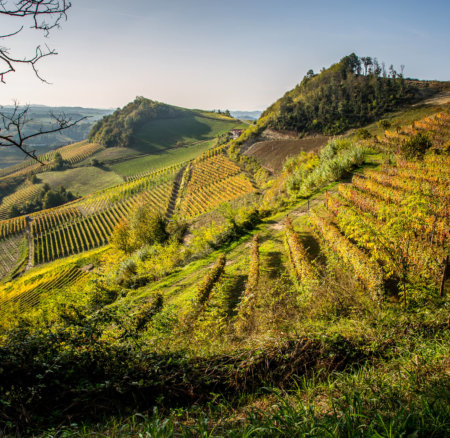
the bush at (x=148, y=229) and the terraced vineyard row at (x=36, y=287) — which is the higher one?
the bush at (x=148, y=229)

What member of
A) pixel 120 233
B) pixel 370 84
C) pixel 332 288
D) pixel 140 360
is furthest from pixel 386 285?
pixel 370 84

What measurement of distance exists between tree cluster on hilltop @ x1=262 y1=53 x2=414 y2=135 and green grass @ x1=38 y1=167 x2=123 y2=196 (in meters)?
77.6

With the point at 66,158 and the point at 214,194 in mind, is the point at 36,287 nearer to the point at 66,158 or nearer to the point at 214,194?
the point at 214,194

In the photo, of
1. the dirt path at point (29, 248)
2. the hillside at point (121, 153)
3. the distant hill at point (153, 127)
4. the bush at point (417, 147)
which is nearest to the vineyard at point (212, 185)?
the bush at point (417, 147)

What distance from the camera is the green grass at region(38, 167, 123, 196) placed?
104812 millimetres

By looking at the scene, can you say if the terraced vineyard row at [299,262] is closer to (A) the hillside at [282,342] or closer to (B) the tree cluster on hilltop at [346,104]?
(A) the hillside at [282,342]

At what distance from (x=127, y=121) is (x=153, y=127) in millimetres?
17777

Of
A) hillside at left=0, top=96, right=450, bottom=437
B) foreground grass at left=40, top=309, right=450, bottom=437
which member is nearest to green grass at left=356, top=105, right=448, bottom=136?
hillside at left=0, top=96, right=450, bottom=437

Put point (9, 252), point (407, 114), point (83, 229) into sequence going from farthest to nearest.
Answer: point (83, 229), point (407, 114), point (9, 252)

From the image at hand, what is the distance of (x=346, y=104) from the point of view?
76.2m

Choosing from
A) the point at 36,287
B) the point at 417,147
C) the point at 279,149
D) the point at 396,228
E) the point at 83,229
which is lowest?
the point at 36,287

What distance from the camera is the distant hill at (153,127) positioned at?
14700cm

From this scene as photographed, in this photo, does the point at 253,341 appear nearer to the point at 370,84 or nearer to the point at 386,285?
the point at 386,285

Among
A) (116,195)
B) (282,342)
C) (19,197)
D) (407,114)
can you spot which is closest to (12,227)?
(116,195)
